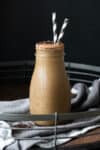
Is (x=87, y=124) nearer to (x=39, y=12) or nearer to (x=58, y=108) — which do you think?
(x=58, y=108)

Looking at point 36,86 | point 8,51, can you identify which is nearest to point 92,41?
point 8,51

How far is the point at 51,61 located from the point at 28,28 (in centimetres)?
139

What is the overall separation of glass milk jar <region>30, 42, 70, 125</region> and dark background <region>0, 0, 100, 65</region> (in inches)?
52.9

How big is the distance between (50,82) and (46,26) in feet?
4.56

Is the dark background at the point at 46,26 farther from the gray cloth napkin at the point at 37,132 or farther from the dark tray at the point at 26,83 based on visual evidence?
the gray cloth napkin at the point at 37,132

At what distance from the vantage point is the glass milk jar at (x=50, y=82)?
0.81 m

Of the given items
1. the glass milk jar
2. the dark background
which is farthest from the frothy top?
the dark background

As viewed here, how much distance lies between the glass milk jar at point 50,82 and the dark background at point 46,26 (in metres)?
1.34

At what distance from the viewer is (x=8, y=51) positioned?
2.20 meters

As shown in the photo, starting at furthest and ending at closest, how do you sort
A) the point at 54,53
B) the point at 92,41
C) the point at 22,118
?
the point at 92,41, the point at 54,53, the point at 22,118

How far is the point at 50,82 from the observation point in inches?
32.2

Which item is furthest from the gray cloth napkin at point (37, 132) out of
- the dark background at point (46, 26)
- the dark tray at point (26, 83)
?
the dark background at point (46, 26)

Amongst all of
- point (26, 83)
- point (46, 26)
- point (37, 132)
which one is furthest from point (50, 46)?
point (46, 26)

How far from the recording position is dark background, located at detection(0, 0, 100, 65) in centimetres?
212
